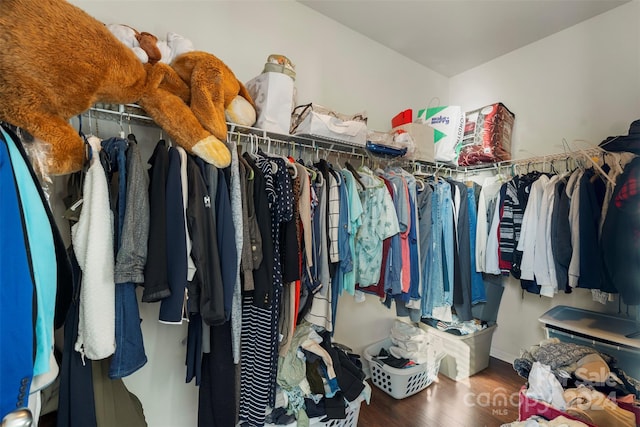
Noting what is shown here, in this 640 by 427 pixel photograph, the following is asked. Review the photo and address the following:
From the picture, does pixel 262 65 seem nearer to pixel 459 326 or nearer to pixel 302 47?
pixel 302 47

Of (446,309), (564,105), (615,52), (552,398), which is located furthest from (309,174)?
(615,52)

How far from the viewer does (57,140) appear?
89 centimetres

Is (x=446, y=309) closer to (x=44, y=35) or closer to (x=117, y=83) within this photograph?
(x=117, y=83)

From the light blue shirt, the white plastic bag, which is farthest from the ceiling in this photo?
the light blue shirt

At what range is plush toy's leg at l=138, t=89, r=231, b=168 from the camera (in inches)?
46.3

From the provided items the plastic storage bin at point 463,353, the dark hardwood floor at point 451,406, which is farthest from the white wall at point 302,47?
the dark hardwood floor at point 451,406

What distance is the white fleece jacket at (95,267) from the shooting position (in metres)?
0.92

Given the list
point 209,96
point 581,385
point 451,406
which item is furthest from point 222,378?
point 581,385

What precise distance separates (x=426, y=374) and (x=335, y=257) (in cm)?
133

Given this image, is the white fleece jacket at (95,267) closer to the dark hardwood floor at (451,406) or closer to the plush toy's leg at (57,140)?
the plush toy's leg at (57,140)

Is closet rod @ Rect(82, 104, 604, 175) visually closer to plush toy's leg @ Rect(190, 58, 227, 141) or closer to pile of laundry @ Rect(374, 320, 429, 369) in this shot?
plush toy's leg @ Rect(190, 58, 227, 141)

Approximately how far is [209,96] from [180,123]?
0.18 m

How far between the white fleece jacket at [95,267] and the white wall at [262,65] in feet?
1.78

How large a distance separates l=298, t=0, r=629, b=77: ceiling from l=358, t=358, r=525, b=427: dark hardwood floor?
9.26 ft
